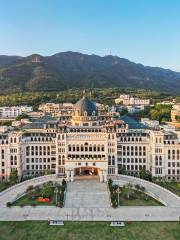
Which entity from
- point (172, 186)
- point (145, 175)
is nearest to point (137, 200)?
point (172, 186)

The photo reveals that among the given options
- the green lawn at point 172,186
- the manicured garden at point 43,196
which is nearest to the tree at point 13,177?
the manicured garden at point 43,196

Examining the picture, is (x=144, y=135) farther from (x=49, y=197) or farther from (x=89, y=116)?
(x=49, y=197)

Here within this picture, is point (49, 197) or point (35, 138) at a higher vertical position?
point (35, 138)

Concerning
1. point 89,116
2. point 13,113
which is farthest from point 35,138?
point 13,113

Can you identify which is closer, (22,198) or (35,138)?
(22,198)

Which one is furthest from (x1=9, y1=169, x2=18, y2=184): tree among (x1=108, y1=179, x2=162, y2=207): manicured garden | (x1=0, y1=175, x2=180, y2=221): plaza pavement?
(x1=108, y1=179, x2=162, y2=207): manicured garden
